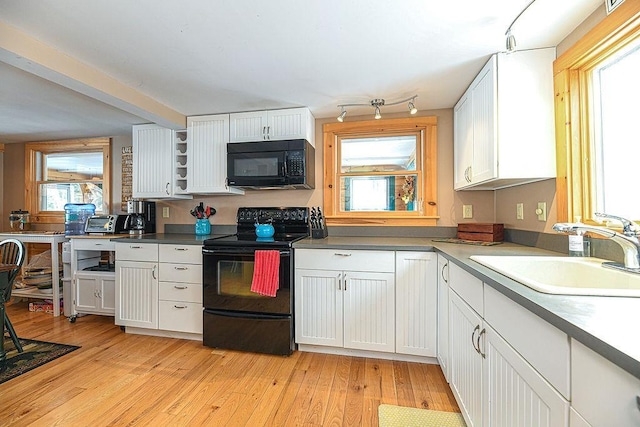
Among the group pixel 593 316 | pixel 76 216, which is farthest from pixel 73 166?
pixel 593 316

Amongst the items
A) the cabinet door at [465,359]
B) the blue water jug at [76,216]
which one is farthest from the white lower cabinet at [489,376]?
the blue water jug at [76,216]

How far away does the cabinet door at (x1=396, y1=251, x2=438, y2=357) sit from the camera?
6.88 feet

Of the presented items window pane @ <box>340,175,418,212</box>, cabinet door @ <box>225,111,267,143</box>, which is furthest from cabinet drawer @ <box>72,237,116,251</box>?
window pane @ <box>340,175,418,212</box>

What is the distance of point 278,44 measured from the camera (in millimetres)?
1739

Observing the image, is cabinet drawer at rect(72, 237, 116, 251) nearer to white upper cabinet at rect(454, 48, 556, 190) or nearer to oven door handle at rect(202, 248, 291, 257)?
oven door handle at rect(202, 248, 291, 257)

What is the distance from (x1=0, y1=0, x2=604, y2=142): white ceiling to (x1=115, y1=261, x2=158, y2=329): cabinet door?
1.36 meters

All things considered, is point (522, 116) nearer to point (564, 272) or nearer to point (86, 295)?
point (564, 272)

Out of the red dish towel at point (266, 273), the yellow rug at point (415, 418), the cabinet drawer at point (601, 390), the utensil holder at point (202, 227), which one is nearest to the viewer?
the cabinet drawer at point (601, 390)

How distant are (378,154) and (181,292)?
2.19m

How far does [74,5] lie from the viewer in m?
1.41

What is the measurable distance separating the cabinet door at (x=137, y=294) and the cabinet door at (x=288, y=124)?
5.21 ft

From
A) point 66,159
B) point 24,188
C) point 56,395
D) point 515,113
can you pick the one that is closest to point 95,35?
point 56,395

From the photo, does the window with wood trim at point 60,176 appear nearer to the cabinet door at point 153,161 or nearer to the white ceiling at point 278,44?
the cabinet door at point 153,161

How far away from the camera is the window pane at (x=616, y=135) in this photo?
1.38 meters
